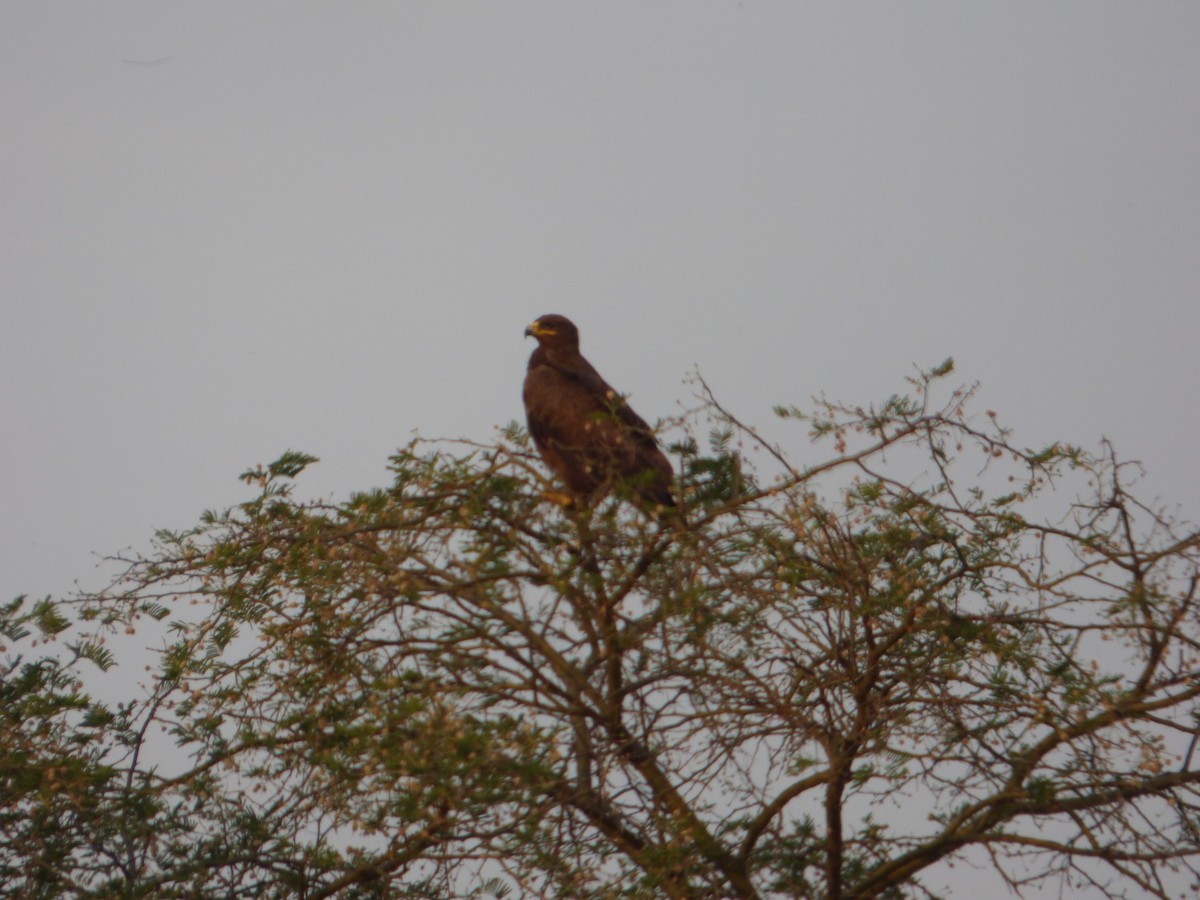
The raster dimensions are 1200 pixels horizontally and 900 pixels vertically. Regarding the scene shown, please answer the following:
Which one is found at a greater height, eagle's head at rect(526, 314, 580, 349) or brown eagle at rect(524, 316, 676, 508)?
eagle's head at rect(526, 314, 580, 349)

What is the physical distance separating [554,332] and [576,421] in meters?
1.20

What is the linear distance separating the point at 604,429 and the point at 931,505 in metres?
1.82

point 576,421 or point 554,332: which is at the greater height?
point 554,332

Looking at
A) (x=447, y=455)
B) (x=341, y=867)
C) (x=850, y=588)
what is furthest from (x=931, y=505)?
(x=341, y=867)

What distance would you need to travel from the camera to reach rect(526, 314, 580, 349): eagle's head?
28.5 feet

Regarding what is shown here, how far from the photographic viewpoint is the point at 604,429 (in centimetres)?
669

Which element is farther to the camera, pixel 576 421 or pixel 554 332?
pixel 554 332

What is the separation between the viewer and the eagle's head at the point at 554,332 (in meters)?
8.68

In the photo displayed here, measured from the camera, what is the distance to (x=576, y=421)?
7684 millimetres

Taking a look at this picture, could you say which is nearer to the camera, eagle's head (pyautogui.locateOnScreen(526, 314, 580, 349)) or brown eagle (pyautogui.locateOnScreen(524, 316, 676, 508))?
brown eagle (pyautogui.locateOnScreen(524, 316, 676, 508))

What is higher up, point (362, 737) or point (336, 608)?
point (336, 608)

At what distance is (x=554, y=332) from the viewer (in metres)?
8.71

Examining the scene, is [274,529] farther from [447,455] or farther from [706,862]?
[706,862]

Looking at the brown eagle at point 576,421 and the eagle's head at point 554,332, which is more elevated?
the eagle's head at point 554,332
